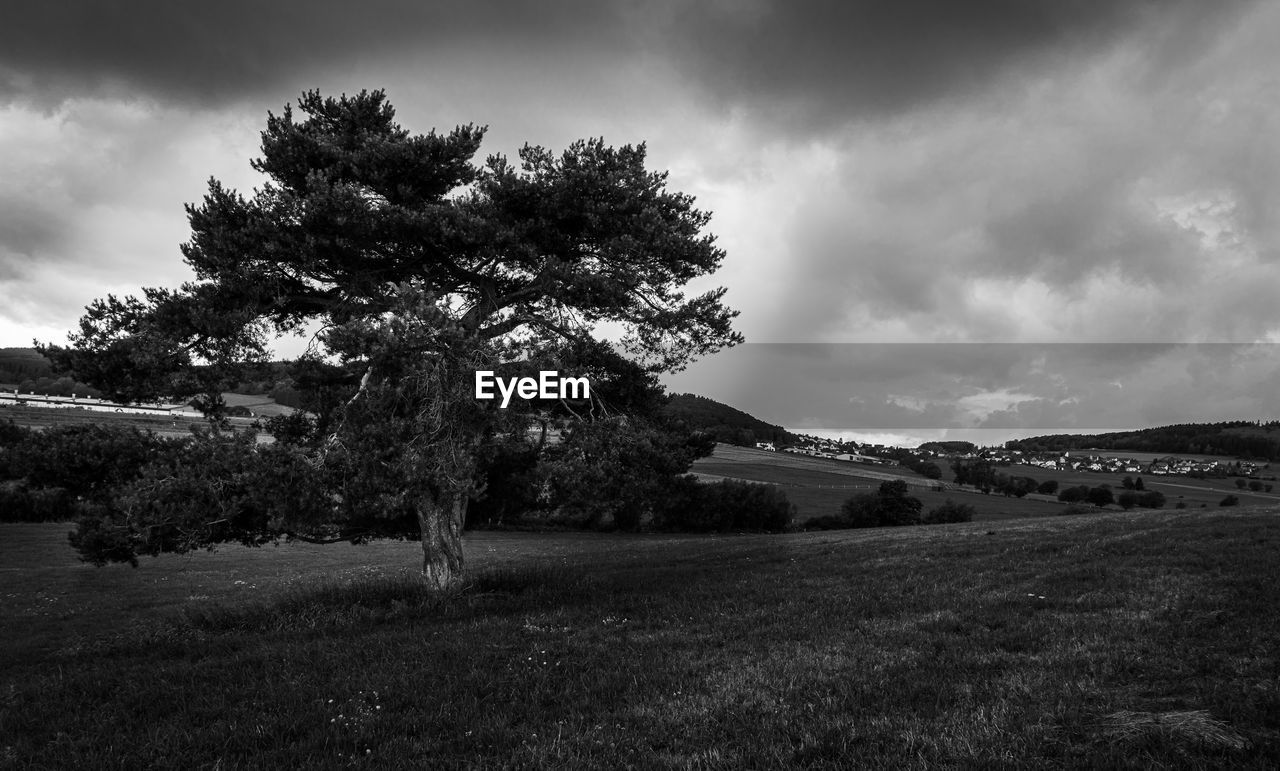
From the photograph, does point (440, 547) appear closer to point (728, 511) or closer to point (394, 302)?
point (394, 302)

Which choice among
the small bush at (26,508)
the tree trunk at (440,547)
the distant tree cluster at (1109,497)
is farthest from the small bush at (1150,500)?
the small bush at (26,508)

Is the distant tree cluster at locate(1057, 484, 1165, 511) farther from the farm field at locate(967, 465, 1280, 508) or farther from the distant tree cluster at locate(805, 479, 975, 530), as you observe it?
the distant tree cluster at locate(805, 479, 975, 530)

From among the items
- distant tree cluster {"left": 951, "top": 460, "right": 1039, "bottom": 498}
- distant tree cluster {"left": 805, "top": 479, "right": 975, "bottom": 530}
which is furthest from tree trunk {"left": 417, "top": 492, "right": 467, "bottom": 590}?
distant tree cluster {"left": 951, "top": 460, "right": 1039, "bottom": 498}

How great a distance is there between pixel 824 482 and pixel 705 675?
4954 inches

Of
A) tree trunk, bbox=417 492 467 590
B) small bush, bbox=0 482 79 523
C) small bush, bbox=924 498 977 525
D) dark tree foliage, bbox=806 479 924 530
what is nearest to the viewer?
tree trunk, bbox=417 492 467 590

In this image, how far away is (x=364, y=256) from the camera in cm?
1694

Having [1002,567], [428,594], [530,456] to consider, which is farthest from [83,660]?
[1002,567]

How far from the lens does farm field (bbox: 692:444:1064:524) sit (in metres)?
104

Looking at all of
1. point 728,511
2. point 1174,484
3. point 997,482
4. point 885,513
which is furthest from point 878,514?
point 1174,484

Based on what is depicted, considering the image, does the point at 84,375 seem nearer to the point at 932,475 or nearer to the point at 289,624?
the point at 289,624

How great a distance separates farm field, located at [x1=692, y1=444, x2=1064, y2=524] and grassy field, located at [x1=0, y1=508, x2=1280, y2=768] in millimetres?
80591

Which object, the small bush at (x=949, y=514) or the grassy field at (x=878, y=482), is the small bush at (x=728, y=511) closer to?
the grassy field at (x=878, y=482)

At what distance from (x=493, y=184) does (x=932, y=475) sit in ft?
529

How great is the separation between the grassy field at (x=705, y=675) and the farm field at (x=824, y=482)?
80.6 m
